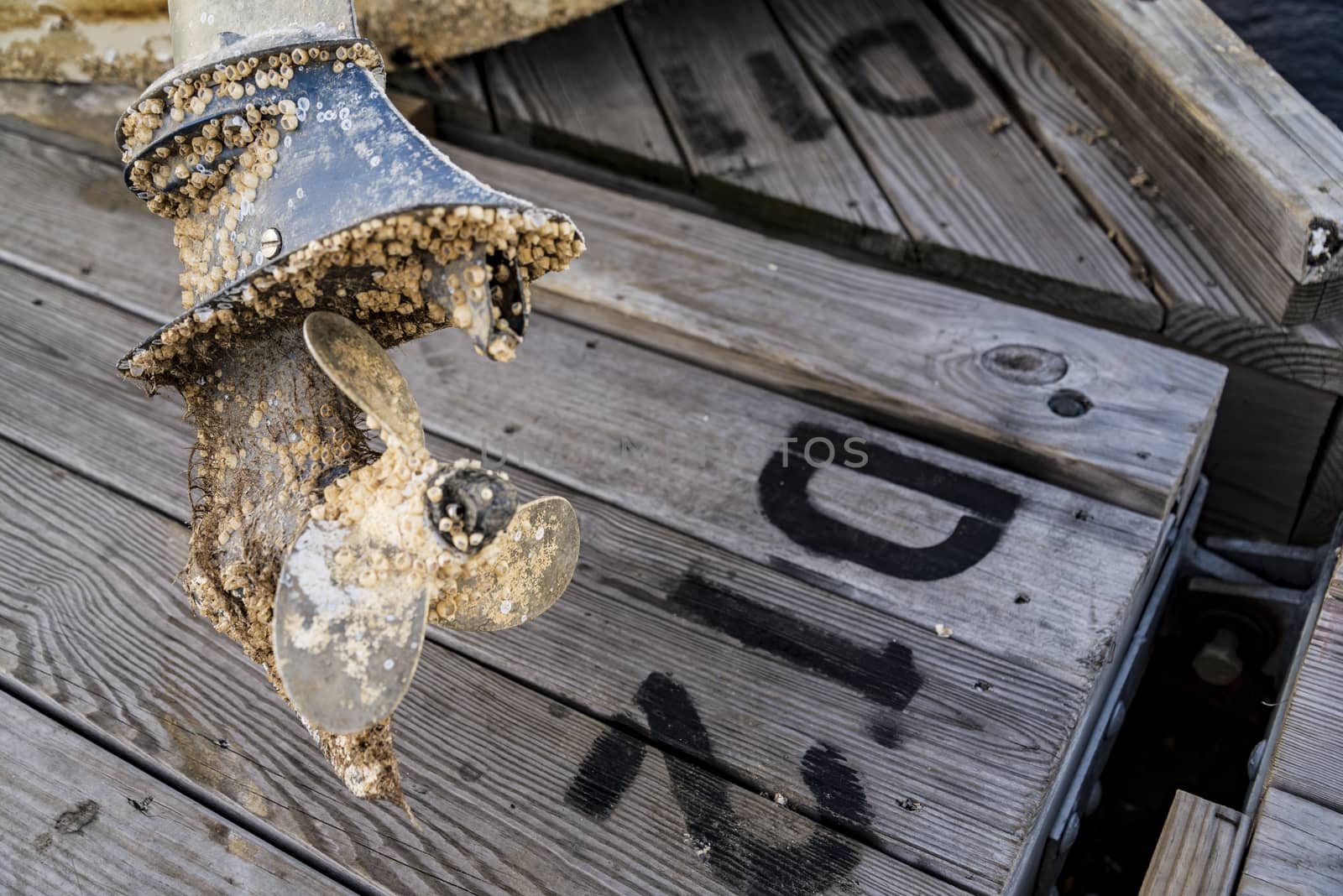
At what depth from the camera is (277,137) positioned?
41.2 inches

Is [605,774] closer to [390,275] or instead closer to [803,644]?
[803,644]

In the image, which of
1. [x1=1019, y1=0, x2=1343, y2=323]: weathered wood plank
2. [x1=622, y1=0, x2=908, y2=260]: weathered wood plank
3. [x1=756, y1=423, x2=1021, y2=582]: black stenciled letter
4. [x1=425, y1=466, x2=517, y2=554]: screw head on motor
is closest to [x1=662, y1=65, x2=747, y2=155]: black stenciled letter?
[x1=622, y1=0, x2=908, y2=260]: weathered wood plank

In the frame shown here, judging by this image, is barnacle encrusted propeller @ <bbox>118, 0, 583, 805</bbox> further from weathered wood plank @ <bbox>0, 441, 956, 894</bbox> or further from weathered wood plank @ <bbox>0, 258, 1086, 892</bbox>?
weathered wood plank @ <bbox>0, 258, 1086, 892</bbox>

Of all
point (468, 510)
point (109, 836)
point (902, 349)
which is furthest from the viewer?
point (902, 349)

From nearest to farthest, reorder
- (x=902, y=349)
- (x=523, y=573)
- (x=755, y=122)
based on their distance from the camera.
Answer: (x=523, y=573), (x=902, y=349), (x=755, y=122)

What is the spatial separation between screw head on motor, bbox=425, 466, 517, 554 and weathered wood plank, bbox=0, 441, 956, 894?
0.44 meters

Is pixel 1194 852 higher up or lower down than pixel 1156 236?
lower down

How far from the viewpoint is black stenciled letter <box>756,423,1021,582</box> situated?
150 cm

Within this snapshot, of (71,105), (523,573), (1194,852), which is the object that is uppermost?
(71,105)

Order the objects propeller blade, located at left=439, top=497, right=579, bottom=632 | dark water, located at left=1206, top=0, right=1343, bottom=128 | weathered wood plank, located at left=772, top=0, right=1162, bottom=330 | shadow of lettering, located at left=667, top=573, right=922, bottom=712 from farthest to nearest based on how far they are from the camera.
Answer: dark water, located at left=1206, top=0, right=1343, bottom=128
weathered wood plank, located at left=772, top=0, right=1162, bottom=330
shadow of lettering, located at left=667, top=573, right=922, bottom=712
propeller blade, located at left=439, top=497, right=579, bottom=632

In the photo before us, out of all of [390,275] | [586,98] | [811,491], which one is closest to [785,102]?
[586,98]

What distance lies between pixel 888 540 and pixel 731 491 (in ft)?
0.76

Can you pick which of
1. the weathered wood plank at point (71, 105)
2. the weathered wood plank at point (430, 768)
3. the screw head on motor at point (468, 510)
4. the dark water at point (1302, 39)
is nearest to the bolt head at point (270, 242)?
the screw head on motor at point (468, 510)

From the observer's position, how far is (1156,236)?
198 cm
